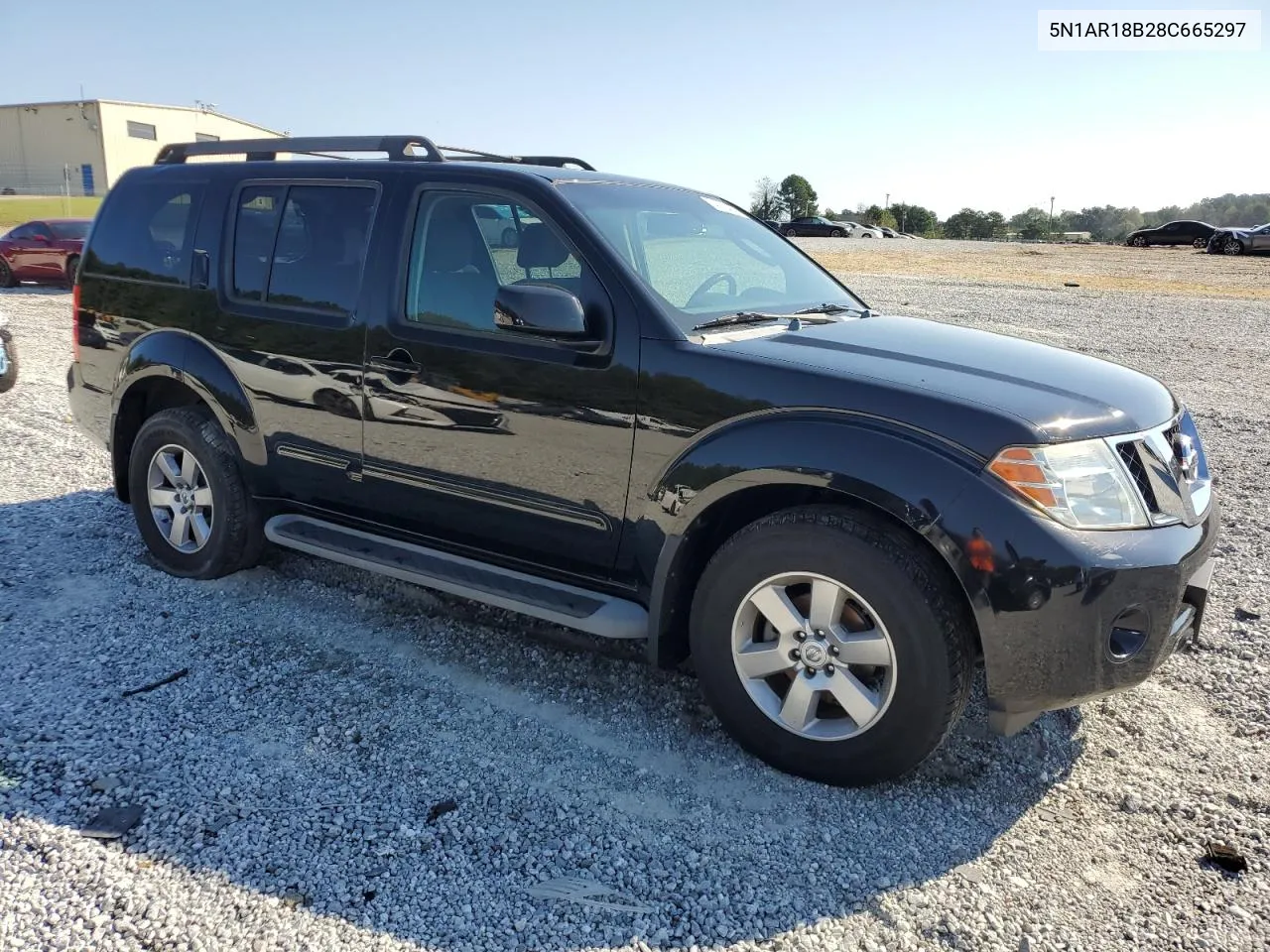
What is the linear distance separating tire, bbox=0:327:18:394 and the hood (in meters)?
7.65

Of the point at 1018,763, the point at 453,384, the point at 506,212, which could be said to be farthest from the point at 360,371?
the point at 1018,763

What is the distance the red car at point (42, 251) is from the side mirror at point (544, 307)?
17.8 m

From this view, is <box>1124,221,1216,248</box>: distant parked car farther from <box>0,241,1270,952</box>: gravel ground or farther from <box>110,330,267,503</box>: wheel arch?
<box>110,330,267,503</box>: wheel arch

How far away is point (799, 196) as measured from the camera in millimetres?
82938

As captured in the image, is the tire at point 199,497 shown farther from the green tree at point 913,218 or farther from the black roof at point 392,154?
the green tree at point 913,218

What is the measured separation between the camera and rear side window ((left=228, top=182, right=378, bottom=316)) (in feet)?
13.4

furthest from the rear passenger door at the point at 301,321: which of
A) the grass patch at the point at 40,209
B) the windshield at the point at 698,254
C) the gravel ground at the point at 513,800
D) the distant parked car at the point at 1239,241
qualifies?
the distant parked car at the point at 1239,241

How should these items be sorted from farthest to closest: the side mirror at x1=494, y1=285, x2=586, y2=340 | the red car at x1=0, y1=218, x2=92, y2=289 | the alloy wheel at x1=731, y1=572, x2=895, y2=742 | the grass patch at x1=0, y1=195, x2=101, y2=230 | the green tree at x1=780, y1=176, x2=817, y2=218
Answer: the green tree at x1=780, y1=176, x2=817, y2=218, the grass patch at x1=0, y1=195, x2=101, y2=230, the red car at x1=0, y1=218, x2=92, y2=289, the side mirror at x1=494, y1=285, x2=586, y2=340, the alloy wheel at x1=731, y1=572, x2=895, y2=742

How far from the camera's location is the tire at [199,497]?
4.54 metres

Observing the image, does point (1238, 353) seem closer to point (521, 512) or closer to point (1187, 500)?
point (1187, 500)

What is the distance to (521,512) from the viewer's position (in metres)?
3.68

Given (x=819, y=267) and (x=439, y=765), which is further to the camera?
(x=819, y=267)

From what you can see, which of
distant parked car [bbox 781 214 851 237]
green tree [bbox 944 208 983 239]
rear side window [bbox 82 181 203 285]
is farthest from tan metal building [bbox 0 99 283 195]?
rear side window [bbox 82 181 203 285]

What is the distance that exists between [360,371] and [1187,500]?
10.1 feet
